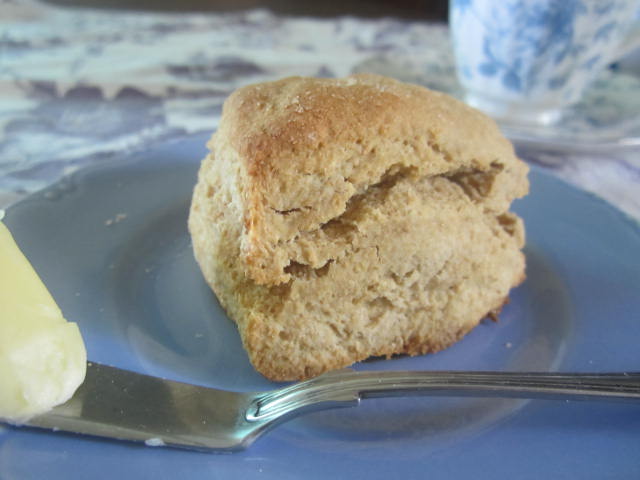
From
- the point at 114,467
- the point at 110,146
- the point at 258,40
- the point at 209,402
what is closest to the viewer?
the point at 114,467

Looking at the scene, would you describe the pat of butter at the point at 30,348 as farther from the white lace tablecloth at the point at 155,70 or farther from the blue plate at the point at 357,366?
the white lace tablecloth at the point at 155,70

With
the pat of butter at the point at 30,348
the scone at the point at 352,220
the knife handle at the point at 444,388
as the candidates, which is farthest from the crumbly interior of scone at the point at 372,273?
the pat of butter at the point at 30,348

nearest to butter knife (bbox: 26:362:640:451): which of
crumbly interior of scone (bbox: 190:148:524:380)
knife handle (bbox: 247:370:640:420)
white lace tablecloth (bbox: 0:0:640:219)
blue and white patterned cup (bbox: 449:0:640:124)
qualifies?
knife handle (bbox: 247:370:640:420)

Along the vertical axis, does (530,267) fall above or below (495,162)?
below

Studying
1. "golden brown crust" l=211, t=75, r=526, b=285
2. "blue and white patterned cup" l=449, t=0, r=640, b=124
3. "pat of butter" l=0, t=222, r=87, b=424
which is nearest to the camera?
"pat of butter" l=0, t=222, r=87, b=424

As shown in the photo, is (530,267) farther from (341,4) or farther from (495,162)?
(341,4)

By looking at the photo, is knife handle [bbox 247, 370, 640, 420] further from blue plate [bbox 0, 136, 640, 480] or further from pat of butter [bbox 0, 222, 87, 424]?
pat of butter [bbox 0, 222, 87, 424]

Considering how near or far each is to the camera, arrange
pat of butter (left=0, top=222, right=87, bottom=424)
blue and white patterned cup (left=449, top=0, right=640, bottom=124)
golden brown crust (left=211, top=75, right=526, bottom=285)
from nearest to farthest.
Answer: pat of butter (left=0, top=222, right=87, bottom=424), golden brown crust (left=211, top=75, right=526, bottom=285), blue and white patterned cup (left=449, top=0, right=640, bottom=124)

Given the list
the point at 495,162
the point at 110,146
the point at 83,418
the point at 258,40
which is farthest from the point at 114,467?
the point at 258,40
